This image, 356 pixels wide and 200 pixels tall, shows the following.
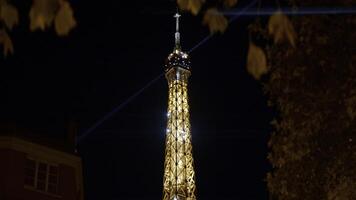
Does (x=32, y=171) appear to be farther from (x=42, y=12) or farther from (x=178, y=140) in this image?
(x=178, y=140)

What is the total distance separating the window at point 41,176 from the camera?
92.0 ft

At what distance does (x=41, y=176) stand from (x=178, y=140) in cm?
4943

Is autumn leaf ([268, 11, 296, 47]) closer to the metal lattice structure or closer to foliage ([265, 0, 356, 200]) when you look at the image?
foliage ([265, 0, 356, 200])

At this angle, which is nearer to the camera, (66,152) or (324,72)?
(324,72)

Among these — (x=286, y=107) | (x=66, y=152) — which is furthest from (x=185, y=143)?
(x=286, y=107)

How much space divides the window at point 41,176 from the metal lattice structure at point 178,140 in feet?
147

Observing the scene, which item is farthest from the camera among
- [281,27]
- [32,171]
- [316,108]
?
[32,171]

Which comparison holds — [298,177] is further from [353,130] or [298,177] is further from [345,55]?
[345,55]

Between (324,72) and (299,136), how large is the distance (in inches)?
58.9

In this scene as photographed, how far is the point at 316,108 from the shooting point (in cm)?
1344

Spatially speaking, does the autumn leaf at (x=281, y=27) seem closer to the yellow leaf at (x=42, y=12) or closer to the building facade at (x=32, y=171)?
the yellow leaf at (x=42, y=12)

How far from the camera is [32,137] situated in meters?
28.5

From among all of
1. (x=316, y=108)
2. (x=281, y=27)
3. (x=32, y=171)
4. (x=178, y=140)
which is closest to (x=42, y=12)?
(x=281, y=27)

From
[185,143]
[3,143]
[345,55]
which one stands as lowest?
[345,55]
